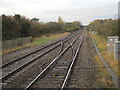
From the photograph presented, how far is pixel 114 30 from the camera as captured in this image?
952 inches

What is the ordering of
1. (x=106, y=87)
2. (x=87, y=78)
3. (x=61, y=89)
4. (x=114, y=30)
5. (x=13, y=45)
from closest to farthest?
(x=61, y=89) → (x=106, y=87) → (x=87, y=78) → (x=114, y=30) → (x=13, y=45)

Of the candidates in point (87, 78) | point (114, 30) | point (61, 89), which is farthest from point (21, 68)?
point (114, 30)

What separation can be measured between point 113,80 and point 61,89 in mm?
2870

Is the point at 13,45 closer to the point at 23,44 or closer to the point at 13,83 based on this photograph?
the point at 23,44

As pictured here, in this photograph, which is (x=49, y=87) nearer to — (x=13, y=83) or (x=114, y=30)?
(x=13, y=83)

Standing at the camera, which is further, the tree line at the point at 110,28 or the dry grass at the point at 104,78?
the tree line at the point at 110,28

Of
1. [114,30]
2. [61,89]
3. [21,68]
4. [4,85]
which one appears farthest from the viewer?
[114,30]

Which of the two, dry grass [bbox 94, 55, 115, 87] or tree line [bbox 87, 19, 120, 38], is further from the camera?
tree line [bbox 87, 19, 120, 38]

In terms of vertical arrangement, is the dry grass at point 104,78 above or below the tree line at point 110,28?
below

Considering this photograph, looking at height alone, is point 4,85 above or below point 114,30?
below

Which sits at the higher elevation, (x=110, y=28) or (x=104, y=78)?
(x=110, y=28)

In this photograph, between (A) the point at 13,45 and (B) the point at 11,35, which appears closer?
(A) the point at 13,45

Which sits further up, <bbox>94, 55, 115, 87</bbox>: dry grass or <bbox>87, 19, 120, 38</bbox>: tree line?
<bbox>87, 19, 120, 38</bbox>: tree line

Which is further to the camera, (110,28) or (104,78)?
(110,28)
